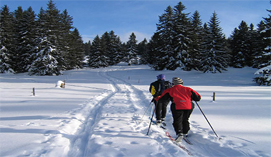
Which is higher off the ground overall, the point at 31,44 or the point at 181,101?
the point at 31,44

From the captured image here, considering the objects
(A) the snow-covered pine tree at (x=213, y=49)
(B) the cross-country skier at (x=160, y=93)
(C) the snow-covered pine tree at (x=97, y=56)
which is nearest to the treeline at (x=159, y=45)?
(A) the snow-covered pine tree at (x=213, y=49)

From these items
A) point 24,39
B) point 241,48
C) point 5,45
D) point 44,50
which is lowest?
point 44,50

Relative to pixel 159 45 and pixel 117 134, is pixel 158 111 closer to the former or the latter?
pixel 117 134

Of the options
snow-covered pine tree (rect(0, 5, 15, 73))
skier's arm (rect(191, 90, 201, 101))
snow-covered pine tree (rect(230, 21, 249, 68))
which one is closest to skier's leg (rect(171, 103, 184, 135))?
skier's arm (rect(191, 90, 201, 101))

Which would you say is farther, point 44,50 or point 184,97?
point 44,50

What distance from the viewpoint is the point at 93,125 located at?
5.50 metres

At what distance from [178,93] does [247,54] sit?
1661 inches

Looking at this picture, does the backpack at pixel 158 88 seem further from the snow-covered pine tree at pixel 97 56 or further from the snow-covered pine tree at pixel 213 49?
the snow-covered pine tree at pixel 97 56

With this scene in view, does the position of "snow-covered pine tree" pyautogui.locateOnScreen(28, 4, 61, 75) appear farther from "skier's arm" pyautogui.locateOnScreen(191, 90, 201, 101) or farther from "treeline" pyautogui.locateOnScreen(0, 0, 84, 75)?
"skier's arm" pyautogui.locateOnScreen(191, 90, 201, 101)

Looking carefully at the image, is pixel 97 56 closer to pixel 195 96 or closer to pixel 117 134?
pixel 117 134

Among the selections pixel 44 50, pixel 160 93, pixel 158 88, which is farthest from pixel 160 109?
pixel 44 50

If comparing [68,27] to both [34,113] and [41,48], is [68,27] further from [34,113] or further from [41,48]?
[34,113]

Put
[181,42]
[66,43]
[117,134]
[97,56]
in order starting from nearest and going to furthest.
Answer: [117,134] → [181,42] → [66,43] → [97,56]

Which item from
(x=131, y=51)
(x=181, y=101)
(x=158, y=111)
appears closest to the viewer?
(x=181, y=101)
